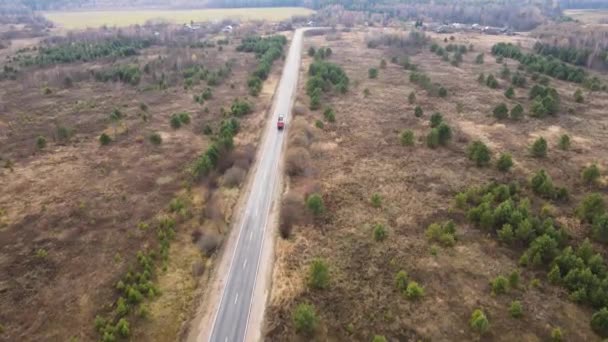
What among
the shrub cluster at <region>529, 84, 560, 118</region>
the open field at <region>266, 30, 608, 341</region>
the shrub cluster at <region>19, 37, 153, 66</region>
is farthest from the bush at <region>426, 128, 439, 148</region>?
the shrub cluster at <region>19, 37, 153, 66</region>

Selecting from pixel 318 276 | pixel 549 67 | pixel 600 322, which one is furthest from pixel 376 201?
pixel 549 67

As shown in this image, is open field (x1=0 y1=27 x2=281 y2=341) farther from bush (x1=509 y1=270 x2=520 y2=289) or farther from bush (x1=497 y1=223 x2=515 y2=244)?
bush (x1=497 y1=223 x2=515 y2=244)

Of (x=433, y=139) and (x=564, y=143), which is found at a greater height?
(x=433, y=139)

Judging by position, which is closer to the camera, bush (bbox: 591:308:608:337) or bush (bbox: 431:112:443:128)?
bush (bbox: 591:308:608:337)

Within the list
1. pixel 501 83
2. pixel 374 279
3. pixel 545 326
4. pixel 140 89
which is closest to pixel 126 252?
pixel 374 279

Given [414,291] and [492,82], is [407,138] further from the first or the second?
[492,82]

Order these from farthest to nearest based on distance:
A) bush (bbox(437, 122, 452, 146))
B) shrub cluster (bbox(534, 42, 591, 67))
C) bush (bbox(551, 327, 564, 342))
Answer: shrub cluster (bbox(534, 42, 591, 67))
bush (bbox(437, 122, 452, 146))
bush (bbox(551, 327, 564, 342))

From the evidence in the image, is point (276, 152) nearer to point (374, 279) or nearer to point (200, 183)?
point (200, 183)
